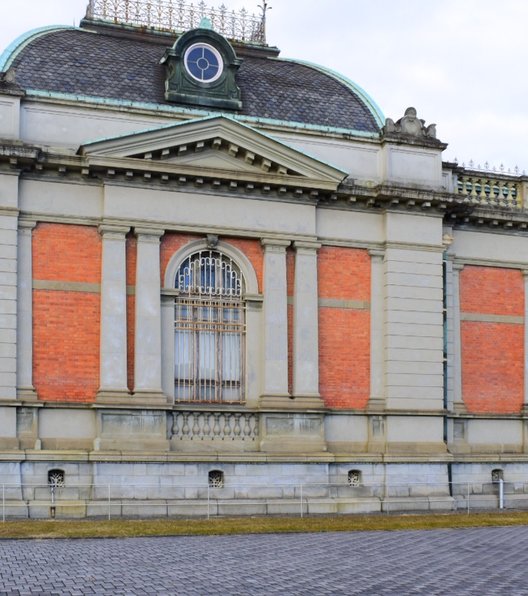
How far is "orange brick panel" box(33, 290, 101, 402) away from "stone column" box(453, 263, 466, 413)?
10.2 m

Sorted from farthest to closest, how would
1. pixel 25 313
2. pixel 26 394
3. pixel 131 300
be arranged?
pixel 131 300 < pixel 25 313 < pixel 26 394

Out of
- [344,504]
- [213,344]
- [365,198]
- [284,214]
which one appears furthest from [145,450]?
[365,198]

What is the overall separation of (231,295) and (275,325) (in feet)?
4.46

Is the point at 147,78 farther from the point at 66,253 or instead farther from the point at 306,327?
the point at 306,327

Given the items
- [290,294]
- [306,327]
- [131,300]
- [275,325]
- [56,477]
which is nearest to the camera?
[56,477]

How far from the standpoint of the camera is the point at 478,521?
23906 millimetres

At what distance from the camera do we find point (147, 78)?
2800cm

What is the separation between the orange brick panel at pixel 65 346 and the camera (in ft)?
83.0

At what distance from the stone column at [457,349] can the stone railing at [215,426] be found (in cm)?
625

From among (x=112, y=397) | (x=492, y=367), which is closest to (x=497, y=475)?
(x=492, y=367)

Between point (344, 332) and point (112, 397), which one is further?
point (344, 332)

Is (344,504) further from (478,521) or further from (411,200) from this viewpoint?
(411,200)

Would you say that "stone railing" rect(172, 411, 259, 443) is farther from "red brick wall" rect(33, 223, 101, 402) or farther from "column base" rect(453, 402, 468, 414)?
"column base" rect(453, 402, 468, 414)

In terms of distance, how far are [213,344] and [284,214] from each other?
3.83 meters
